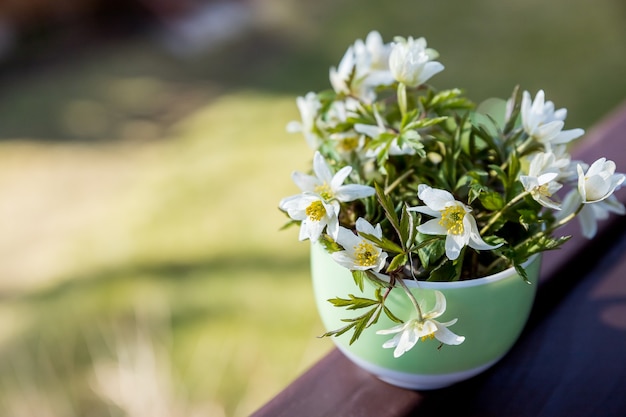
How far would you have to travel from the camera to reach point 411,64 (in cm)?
50

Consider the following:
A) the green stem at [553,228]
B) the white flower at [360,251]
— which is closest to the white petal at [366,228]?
the white flower at [360,251]

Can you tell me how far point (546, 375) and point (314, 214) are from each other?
26 cm

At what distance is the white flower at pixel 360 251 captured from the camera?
446 mm

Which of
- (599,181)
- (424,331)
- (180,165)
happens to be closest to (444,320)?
(424,331)

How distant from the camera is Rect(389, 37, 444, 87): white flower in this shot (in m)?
0.50

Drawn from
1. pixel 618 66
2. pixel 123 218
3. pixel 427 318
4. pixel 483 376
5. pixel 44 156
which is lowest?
pixel 618 66

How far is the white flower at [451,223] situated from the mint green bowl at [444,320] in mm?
27

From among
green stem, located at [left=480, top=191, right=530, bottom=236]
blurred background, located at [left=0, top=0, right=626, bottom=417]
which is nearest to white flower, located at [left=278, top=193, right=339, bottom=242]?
green stem, located at [left=480, top=191, right=530, bottom=236]

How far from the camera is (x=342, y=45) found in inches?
91.4

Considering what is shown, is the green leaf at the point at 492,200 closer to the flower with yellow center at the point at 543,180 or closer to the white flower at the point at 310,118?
the flower with yellow center at the point at 543,180

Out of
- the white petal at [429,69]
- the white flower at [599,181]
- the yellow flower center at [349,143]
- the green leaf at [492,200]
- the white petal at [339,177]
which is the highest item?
the white petal at [429,69]

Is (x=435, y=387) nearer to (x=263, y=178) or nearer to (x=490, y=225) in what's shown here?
(x=490, y=225)

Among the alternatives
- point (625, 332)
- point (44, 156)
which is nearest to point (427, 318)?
point (625, 332)

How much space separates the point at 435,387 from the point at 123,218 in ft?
4.10
